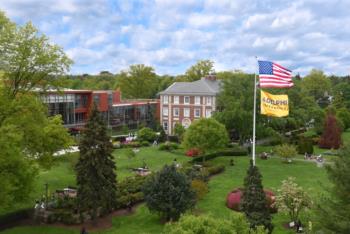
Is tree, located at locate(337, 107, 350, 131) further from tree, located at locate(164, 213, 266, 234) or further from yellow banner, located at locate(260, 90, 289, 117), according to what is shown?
tree, located at locate(164, 213, 266, 234)

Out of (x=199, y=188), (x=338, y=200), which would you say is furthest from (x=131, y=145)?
(x=338, y=200)

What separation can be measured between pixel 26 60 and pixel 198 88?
156ft

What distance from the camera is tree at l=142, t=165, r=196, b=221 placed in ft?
90.4

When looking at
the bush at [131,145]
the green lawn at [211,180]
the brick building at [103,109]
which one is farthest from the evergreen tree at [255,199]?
the bush at [131,145]

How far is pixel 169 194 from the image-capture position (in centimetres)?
2750

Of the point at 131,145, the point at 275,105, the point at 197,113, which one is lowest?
the point at 131,145

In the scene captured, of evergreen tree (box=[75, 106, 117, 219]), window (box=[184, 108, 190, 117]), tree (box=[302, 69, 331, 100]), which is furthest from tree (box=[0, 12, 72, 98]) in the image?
tree (box=[302, 69, 331, 100])

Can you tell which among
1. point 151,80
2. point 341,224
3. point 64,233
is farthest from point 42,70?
point 151,80

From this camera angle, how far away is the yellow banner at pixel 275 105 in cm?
2586

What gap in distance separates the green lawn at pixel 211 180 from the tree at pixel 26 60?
6.98 metres

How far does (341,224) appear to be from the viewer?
15344mm

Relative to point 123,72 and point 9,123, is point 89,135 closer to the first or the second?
point 9,123

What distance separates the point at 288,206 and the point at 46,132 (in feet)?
54.5

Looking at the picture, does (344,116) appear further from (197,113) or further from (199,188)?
(199,188)
